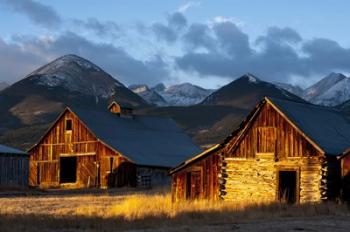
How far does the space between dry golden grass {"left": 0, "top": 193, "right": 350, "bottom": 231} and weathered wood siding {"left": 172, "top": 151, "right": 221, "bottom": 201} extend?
386 cm

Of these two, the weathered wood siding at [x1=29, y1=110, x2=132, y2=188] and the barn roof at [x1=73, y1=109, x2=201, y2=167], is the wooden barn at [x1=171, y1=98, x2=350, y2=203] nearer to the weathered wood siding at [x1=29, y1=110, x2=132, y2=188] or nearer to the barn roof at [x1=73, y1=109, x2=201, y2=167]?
the barn roof at [x1=73, y1=109, x2=201, y2=167]

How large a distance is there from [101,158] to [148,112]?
126981 millimetres

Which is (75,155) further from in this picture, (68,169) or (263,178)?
(263,178)

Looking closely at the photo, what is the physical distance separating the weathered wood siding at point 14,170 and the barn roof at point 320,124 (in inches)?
921

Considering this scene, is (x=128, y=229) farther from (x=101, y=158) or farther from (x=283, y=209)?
(x=101, y=158)

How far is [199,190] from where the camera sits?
40500mm

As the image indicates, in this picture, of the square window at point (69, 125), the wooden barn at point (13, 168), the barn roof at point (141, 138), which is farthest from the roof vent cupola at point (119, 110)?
→ the wooden barn at point (13, 168)

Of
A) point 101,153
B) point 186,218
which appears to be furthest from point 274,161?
point 101,153

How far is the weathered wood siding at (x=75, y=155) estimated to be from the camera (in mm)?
57812

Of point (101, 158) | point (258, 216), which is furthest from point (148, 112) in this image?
point (258, 216)

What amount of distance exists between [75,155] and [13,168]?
625 cm

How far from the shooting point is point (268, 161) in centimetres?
3769

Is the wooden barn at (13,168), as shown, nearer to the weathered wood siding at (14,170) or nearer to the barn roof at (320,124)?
the weathered wood siding at (14,170)

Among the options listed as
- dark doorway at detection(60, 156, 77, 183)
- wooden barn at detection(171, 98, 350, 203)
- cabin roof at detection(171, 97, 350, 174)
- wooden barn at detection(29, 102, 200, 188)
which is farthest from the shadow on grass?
dark doorway at detection(60, 156, 77, 183)
